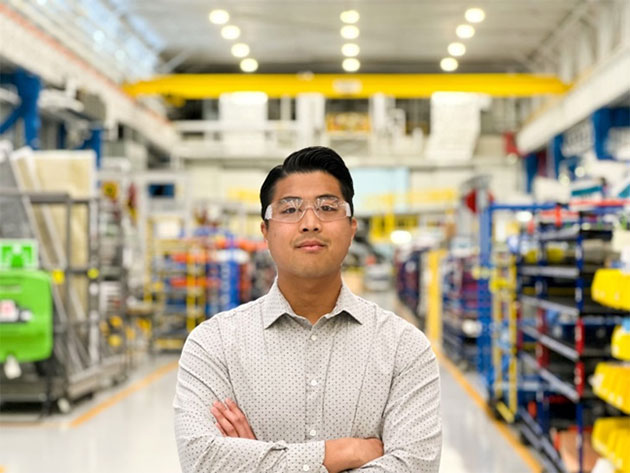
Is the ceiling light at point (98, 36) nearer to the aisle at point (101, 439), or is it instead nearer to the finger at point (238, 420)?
the aisle at point (101, 439)

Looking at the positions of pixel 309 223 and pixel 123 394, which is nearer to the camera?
pixel 309 223

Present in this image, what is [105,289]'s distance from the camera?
11789 millimetres

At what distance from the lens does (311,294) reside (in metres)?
2.14

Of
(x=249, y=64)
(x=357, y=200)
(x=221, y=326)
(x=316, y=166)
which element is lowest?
(x=221, y=326)

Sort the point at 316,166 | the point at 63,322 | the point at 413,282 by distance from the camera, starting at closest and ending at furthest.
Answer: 1. the point at 316,166
2. the point at 63,322
3. the point at 413,282

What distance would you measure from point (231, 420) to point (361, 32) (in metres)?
19.2

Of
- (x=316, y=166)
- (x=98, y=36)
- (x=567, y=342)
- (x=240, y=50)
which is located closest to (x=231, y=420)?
(x=316, y=166)

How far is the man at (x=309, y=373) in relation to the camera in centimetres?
205

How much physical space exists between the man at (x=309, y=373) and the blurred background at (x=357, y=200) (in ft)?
7.64

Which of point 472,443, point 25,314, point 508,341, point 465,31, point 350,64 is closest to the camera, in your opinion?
point 472,443

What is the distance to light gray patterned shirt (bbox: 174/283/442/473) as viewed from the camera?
2.04 meters

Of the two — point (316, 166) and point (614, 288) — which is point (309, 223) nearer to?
point (316, 166)

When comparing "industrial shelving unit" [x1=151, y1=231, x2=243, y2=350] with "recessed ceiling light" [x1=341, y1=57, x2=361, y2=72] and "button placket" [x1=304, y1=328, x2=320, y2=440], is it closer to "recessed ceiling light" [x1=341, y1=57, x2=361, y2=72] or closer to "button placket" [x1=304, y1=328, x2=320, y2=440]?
"recessed ceiling light" [x1=341, y1=57, x2=361, y2=72]

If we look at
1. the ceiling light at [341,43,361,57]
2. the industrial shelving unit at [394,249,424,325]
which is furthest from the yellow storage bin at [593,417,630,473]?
the ceiling light at [341,43,361,57]
